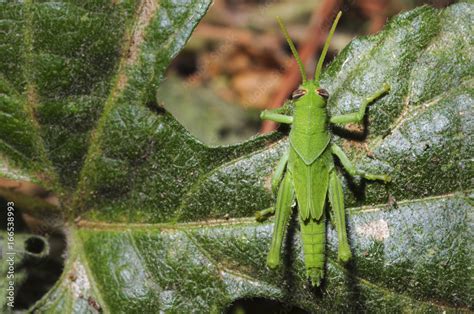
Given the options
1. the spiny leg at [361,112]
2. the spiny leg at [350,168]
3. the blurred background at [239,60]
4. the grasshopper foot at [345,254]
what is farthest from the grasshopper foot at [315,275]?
the blurred background at [239,60]

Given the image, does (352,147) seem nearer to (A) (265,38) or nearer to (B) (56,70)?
(B) (56,70)

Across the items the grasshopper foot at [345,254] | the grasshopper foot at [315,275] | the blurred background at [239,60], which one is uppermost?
the blurred background at [239,60]

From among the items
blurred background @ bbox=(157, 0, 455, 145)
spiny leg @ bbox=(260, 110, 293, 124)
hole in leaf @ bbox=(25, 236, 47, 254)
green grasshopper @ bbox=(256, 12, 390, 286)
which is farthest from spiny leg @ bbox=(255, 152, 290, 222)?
blurred background @ bbox=(157, 0, 455, 145)

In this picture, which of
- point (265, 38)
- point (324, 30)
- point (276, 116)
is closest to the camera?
point (276, 116)

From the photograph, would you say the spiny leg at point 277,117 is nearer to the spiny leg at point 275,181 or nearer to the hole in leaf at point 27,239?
the spiny leg at point 275,181

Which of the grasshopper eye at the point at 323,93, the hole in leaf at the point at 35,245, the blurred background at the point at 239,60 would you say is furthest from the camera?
the blurred background at the point at 239,60

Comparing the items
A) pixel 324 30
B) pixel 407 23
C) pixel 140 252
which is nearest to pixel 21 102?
pixel 140 252
